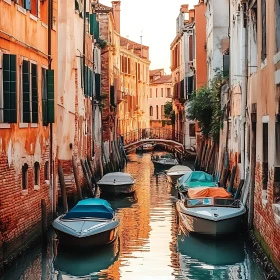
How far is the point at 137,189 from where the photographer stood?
26.1 meters

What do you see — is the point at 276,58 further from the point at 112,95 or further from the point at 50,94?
the point at 112,95

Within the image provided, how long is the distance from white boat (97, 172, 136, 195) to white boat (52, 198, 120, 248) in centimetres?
899

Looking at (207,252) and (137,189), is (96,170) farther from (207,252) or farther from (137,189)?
(207,252)

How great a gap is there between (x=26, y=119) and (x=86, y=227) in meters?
2.16

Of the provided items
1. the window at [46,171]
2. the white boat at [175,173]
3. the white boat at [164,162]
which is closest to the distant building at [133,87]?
the white boat at [164,162]

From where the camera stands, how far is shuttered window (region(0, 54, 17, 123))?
11.5 metres

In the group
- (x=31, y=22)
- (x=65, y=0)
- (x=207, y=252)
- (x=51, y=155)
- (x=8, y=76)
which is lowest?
(x=207, y=252)

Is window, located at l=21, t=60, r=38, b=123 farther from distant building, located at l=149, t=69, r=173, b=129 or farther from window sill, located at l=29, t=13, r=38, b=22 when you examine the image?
distant building, located at l=149, t=69, r=173, b=129

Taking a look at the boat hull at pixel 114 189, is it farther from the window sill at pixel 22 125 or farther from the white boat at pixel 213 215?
the window sill at pixel 22 125

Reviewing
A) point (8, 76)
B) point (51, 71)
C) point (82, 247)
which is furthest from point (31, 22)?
point (82, 247)

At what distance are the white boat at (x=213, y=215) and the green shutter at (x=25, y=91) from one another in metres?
3.88

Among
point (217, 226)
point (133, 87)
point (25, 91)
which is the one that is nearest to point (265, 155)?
point (217, 226)

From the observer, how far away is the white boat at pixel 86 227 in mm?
13039

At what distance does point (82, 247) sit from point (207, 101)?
14.3 meters
